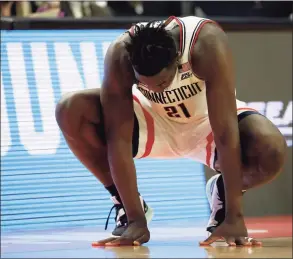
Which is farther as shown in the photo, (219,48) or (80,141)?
(80,141)

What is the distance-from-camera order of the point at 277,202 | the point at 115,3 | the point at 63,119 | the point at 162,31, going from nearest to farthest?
the point at 162,31
the point at 63,119
the point at 277,202
the point at 115,3

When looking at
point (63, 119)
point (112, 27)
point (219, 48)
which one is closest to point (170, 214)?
point (112, 27)

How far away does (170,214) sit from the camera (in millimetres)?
4246

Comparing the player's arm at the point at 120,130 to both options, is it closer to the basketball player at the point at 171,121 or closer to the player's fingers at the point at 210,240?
A: the basketball player at the point at 171,121

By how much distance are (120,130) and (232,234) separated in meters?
0.57

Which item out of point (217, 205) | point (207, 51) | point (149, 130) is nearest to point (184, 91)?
point (207, 51)

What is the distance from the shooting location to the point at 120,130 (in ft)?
8.62

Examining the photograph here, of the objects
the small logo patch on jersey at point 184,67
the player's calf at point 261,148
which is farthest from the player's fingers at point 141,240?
the small logo patch on jersey at point 184,67

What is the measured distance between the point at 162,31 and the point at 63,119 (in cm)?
68

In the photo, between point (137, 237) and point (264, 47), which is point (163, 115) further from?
point (264, 47)

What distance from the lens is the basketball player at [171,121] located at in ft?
7.85

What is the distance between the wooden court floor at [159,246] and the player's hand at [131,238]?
0.04 meters

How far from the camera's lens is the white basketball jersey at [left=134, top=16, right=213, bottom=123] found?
250 centimetres

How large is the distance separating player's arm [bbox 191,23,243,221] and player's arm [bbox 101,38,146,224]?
0.93ft
